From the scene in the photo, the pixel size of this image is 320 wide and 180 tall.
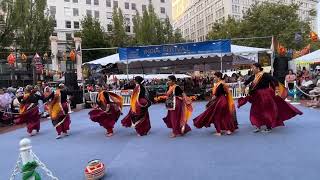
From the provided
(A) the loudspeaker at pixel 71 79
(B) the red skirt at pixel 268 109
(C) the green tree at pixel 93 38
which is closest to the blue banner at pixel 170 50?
(A) the loudspeaker at pixel 71 79

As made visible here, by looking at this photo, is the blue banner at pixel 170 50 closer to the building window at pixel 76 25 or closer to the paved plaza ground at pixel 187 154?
the paved plaza ground at pixel 187 154

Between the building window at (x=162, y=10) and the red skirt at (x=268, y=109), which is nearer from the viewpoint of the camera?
the red skirt at (x=268, y=109)

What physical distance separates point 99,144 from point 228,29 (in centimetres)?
3720

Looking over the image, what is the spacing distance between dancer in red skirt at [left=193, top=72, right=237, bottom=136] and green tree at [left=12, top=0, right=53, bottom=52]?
30.1 m

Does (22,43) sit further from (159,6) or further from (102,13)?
(159,6)

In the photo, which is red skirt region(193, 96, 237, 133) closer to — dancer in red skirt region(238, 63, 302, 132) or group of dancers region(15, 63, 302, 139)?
group of dancers region(15, 63, 302, 139)

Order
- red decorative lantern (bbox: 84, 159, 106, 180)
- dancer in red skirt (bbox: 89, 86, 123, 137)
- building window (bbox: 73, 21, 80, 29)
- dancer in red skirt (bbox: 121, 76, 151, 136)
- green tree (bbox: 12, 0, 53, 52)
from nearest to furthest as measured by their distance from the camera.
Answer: red decorative lantern (bbox: 84, 159, 106, 180)
dancer in red skirt (bbox: 121, 76, 151, 136)
dancer in red skirt (bbox: 89, 86, 123, 137)
green tree (bbox: 12, 0, 53, 52)
building window (bbox: 73, 21, 80, 29)

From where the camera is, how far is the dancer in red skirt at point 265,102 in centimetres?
892

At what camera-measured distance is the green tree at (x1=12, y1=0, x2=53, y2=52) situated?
35906 mm

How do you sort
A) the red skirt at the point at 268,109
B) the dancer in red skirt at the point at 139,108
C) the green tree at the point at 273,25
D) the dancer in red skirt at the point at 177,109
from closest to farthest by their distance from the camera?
the red skirt at the point at 268,109 < the dancer in red skirt at the point at 177,109 < the dancer in red skirt at the point at 139,108 < the green tree at the point at 273,25

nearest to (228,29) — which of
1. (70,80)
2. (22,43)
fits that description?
(22,43)

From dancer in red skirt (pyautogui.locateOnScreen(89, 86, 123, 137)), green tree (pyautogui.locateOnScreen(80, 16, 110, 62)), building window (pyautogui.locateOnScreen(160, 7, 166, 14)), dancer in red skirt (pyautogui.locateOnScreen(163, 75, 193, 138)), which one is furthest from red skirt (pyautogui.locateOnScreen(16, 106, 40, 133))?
building window (pyautogui.locateOnScreen(160, 7, 166, 14))

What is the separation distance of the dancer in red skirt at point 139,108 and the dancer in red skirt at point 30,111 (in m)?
3.06

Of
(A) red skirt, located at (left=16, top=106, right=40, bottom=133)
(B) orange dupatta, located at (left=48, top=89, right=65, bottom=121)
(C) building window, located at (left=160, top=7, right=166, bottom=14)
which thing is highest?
(C) building window, located at (left=160, top=7, right=166, bottom=14)
